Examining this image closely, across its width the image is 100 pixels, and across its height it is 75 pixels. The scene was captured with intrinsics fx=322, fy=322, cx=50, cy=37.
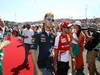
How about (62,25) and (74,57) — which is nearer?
(62,25)

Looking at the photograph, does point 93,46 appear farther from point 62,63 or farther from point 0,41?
point 0,41

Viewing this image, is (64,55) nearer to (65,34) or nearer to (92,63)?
(65,34)

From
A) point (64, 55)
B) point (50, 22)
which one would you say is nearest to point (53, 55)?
point (64, 55)

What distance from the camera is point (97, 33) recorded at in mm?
9367

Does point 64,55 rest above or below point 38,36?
below

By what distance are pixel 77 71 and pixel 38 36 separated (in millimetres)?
2873

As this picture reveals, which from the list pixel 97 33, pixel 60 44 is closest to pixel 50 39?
pixel 60 44

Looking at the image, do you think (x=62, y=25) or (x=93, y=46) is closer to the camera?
(x=62, y=25)

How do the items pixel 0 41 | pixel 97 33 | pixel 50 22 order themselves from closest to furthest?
pixel 0 41, pixel 50 22, pixel 97 33

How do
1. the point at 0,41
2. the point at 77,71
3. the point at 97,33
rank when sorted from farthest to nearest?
the point at 77,71 < the point at 97,33 < the point at 0,41

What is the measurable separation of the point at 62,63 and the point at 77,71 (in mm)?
2473

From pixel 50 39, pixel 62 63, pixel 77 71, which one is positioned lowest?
pixel 77 71

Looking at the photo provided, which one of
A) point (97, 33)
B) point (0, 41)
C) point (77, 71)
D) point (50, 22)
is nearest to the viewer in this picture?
point (0, 41)

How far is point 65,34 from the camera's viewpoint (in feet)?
25.4
